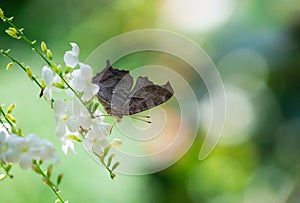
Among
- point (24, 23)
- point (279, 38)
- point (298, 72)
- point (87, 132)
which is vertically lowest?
point (87, 132)

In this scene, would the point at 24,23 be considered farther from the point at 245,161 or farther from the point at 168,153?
the point at 245,161

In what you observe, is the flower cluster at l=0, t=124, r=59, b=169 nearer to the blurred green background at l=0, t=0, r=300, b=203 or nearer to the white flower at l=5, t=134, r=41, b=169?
the white flower at l=5, t=134, r=41, b=169

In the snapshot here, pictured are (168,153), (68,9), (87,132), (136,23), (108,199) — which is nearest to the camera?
(87,132)

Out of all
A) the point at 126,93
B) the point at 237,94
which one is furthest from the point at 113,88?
the point at 237,94

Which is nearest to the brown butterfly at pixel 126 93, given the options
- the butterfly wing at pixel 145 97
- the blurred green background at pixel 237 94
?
the butterfly wing at pixel 145 97

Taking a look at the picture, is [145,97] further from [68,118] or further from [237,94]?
[237,94]

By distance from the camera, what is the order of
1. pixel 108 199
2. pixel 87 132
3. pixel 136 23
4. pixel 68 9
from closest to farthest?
Result: pixel 87 132, pixel 108 199, pixel 136 23, pixel 68 9

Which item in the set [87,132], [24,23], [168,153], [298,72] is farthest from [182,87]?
[87,132]
